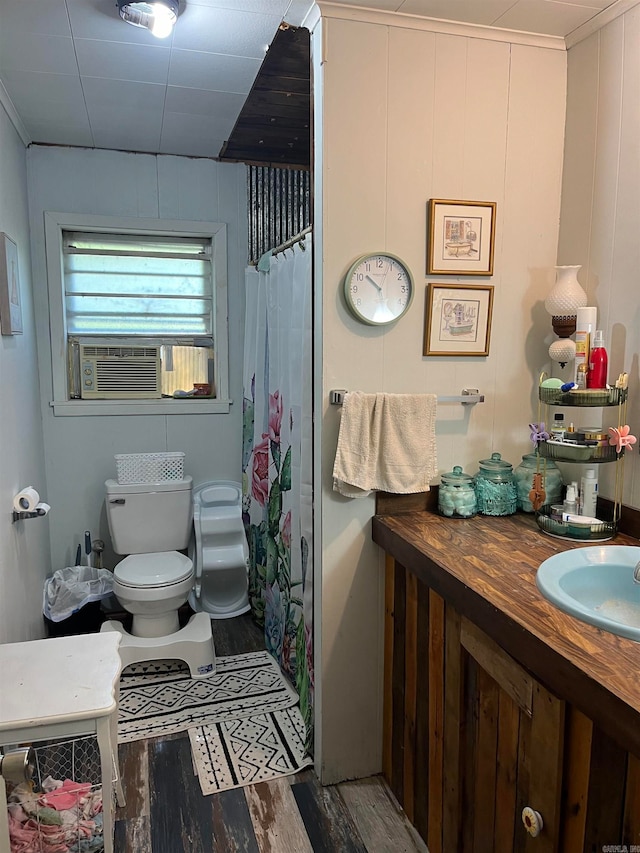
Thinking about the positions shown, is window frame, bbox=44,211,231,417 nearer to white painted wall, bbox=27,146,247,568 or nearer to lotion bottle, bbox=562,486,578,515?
white painted wall, bbox=27,146,247,568

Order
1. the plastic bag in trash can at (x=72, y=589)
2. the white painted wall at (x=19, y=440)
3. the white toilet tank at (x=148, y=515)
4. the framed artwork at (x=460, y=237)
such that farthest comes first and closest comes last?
1. the white toilet tank at (x=148, y=515)
2. the plastic bag in trash can at (x=72, y=589)
3. the white painted wall at (x=19, y=440)
4. the framed artwork at (x=460, y=237)

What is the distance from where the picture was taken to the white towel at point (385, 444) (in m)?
1.86

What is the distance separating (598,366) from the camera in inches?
68.4

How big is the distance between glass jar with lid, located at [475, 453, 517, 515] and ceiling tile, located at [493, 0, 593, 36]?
1330mm

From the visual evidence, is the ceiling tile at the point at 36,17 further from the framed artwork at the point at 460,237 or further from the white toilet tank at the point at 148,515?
the white toilet tank at the point at 148,515

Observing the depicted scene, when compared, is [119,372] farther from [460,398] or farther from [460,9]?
[460,9]

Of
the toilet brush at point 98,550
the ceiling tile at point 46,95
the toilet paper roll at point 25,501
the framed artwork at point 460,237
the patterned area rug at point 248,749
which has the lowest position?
the patterned area rug at point 248,749

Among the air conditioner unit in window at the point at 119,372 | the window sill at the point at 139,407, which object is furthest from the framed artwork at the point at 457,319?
the air conditioner unit in window at the point at 119,372

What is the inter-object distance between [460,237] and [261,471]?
57.1 inches

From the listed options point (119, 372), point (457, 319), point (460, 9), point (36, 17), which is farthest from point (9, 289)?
point (460, 9)

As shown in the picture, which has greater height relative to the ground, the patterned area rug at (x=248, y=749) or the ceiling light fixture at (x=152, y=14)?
the ceiling light fixture at (x=152, y=14)

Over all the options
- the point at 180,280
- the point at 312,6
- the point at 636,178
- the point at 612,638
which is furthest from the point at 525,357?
the point at 180,280

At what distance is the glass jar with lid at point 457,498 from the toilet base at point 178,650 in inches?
52.9

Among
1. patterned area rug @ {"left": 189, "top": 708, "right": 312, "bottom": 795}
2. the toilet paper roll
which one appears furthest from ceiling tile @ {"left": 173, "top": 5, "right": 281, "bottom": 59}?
patterned area rug @ {"left": 189, "top": 708, "right": 312, "bottom": 795}
